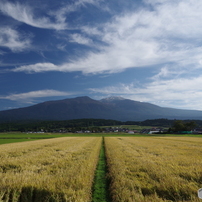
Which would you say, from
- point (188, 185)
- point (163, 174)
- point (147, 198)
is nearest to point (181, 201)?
point (147, 198)

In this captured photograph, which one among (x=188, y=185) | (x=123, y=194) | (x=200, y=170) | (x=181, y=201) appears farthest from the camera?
(x=200, y=170)

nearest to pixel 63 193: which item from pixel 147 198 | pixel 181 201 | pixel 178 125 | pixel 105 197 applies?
pixel 105 197

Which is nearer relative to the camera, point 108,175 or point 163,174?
point 163,174

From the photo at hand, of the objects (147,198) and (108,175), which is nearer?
(147,198)

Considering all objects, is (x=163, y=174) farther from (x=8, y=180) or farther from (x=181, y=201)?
(x=8, y=180)

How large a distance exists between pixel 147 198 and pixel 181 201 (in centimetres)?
111

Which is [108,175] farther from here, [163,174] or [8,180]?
[8,180]

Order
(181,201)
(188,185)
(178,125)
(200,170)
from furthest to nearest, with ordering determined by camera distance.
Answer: (178,125) → (200,170) → (188,185) → (181,201)

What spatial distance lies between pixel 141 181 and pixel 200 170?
3.98 m

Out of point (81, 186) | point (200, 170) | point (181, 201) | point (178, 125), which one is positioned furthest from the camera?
point (178, 125)

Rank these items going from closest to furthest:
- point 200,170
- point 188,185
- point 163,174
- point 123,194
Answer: point 123,194 → point 188,185 → point 163,174 → point 200,170

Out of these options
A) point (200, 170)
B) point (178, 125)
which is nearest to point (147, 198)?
point (200, 170)

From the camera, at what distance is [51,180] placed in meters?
8.75

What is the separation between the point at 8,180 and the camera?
29.0ft
